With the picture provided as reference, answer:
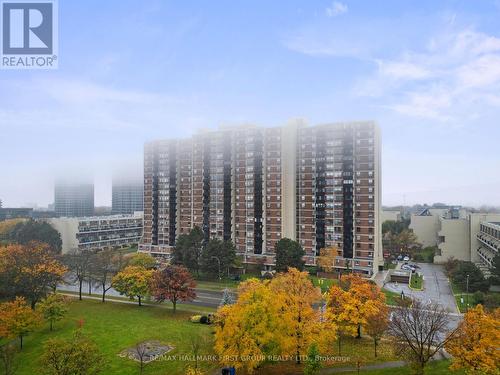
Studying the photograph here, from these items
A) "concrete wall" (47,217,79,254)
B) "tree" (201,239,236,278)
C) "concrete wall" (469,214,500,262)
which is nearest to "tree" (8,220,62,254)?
"concrete wall" (47,217,79,254)

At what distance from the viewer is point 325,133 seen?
3098 inches

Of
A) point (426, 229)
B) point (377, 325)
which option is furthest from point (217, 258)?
point (426, 229)

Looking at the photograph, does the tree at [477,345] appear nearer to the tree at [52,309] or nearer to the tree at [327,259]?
the tree at [52,309]

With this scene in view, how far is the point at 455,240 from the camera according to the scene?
89.4 metres

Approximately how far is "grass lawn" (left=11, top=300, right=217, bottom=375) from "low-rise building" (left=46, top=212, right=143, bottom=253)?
5244 cm

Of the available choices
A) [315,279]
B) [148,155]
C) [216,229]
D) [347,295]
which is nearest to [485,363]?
[347,295]

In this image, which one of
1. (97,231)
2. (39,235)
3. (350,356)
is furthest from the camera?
(97,231)

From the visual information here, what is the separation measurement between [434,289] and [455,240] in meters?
30.9

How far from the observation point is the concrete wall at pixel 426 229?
Result: 10944 centimetres

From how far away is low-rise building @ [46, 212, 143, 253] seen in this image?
10406 cm

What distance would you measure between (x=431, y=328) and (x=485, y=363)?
3963mm

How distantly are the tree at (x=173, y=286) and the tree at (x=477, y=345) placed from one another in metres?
31.4

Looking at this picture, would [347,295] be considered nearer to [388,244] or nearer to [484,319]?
[484,319]

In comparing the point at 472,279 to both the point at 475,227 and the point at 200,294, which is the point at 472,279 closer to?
the point at 475,227
